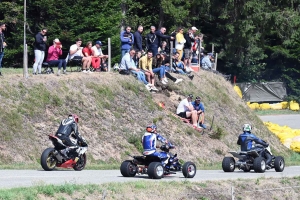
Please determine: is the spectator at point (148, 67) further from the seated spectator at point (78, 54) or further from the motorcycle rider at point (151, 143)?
the motorcycle rider at point (151, 143)

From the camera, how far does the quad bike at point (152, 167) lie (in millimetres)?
21328

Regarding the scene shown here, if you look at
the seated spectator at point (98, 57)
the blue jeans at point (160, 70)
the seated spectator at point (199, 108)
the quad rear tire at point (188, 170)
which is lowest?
the quad rear tire at point (188, 170)

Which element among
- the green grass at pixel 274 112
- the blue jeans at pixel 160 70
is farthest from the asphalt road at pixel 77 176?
the green grass at pixel 274 112

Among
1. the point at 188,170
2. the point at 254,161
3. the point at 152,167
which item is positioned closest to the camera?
the point at 152,167

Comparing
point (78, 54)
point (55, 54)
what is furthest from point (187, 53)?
point (55, 54)

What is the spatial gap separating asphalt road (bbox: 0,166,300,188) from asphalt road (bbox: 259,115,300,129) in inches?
1053

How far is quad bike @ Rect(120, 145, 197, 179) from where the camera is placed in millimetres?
21328

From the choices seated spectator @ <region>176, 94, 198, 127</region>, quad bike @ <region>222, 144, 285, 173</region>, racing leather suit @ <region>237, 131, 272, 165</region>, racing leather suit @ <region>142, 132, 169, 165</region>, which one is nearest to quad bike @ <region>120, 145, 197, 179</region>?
racing leather suit @ <region>142, 132, 169, 165</region>

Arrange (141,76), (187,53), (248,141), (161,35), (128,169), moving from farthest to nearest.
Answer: (187,53) < (161,35) < (141,76) < (248,141) < (128,169)

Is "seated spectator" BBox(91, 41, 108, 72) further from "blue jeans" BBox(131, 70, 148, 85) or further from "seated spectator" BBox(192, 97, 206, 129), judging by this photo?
"seated spectator" BBox(192, 97, 206, 129)

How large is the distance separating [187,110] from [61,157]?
451 inches

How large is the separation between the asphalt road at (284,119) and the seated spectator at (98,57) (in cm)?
2193

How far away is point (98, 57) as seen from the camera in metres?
31.4

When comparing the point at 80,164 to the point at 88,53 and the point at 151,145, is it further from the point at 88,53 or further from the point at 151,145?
the point at 88,53
